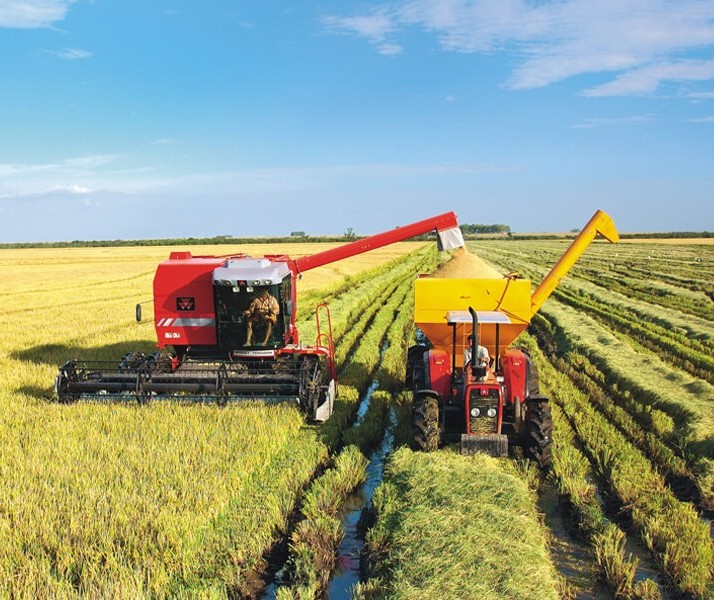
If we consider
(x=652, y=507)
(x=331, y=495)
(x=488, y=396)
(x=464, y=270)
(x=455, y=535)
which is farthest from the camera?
(x=464, y=270)

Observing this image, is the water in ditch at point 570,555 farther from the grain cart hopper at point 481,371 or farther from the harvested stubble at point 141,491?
the harvested stubble at point 141,491

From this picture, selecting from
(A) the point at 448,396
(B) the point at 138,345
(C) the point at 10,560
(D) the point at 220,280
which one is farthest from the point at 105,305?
(C) the point at 10,560

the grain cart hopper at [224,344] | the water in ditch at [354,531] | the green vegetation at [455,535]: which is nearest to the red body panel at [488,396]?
the green vegetation at [455,535]

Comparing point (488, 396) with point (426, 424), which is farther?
point (426, 424)

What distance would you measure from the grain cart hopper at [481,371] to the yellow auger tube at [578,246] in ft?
0.05

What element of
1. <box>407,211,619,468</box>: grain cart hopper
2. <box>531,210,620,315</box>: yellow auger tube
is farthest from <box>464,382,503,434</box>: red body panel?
<box>531,210,620,315</box>: yellow auger tube

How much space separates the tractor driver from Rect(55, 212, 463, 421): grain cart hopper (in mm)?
16

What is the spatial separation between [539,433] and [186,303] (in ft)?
19.9

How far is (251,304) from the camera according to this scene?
10172mm

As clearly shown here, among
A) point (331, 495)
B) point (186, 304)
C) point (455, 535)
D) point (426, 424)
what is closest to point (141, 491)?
point (331, 495)

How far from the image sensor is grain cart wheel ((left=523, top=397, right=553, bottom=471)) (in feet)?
24.0

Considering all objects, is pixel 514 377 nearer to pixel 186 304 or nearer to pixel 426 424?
pixel 426 424

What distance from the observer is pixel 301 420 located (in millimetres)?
8773

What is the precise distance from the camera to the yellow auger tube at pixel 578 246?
1016cm
